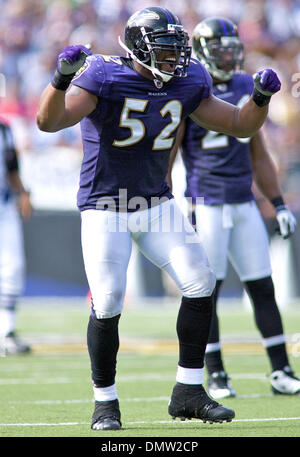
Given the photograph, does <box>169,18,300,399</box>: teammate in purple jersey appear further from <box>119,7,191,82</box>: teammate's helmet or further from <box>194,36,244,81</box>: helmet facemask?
<box>119,7,191,82</box>: teammate's helmet

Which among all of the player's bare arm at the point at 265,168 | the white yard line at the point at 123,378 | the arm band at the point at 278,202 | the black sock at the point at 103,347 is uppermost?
the player's bare arm at the point at 265,168

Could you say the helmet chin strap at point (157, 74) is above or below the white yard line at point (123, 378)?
above

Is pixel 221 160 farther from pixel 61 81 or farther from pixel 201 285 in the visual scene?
pixel 61 81

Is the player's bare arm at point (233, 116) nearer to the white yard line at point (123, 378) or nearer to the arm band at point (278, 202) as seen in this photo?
the arm band at point (278, 202)

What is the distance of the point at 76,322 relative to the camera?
10.7 metres

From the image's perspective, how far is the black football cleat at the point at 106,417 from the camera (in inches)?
172

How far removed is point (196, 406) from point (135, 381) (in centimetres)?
214

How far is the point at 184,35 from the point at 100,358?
1.61 m

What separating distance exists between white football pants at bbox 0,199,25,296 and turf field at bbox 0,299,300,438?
24.1 inches

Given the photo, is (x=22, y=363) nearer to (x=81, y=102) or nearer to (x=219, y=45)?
(x=219, y=45)

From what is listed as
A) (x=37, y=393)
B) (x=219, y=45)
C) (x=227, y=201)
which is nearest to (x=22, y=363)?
(x=37, y=393)

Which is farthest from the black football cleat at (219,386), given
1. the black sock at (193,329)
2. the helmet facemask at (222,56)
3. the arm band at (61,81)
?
the arm band at (61,81)

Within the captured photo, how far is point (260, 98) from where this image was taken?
15.0 feet

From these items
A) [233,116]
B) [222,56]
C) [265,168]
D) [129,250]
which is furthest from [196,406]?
[222,56]
